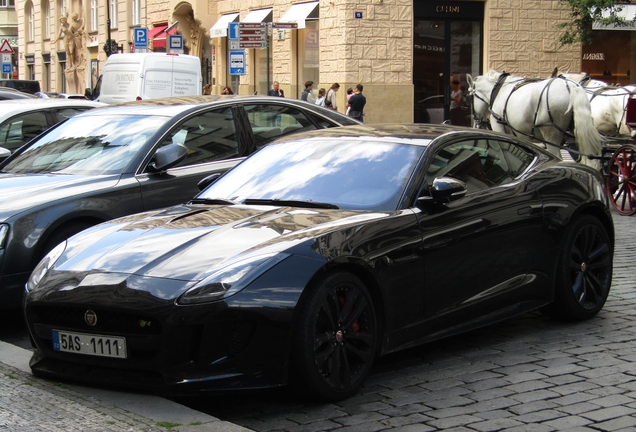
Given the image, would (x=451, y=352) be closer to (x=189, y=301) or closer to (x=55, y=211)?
(x=189, y=301)

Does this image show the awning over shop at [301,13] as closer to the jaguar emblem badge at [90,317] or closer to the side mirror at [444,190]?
the side mirror at [444,190]

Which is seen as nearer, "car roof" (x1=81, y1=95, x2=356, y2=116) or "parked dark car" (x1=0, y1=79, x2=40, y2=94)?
"car roof" (x1=81, y1=95, x2=356, y2=116)

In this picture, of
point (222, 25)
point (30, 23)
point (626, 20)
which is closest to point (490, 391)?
point (626, 20)

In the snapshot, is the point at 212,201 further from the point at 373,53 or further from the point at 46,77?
the point at 46,77

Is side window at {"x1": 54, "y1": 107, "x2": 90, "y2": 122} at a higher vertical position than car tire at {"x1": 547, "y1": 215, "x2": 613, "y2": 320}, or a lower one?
higher

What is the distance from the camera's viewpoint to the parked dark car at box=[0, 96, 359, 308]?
23.7 feet

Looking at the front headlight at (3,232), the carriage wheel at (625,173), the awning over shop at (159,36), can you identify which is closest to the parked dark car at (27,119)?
the front headlight at (3,232)

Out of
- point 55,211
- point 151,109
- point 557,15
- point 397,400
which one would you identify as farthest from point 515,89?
point 557,15

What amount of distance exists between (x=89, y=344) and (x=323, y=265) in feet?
4.21

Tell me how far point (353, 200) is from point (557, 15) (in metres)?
29.8

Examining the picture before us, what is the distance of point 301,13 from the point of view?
32781 mm

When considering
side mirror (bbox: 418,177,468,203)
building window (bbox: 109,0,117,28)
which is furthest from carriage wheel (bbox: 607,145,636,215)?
building window (bbox: 109,0,117,28)

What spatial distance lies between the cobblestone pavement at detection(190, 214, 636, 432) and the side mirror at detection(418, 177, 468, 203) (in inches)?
40.0

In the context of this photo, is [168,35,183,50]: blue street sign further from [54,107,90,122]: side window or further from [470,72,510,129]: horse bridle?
[54,107,90,122]: side window
